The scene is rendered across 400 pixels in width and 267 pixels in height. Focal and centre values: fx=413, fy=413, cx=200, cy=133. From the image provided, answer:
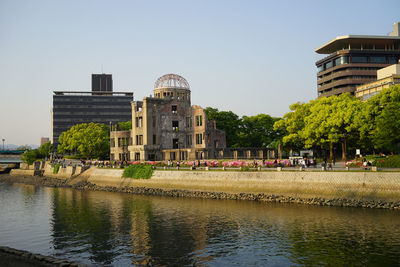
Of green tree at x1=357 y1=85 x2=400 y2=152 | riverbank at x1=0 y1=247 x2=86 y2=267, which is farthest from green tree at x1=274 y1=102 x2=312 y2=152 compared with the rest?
riverbank at x1=0 y1=247 x2=86 y2=267

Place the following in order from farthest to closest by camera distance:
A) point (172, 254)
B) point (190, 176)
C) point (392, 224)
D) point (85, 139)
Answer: point (85, 139) < point (190, 176) < point (392, 224) < point (172, 254)

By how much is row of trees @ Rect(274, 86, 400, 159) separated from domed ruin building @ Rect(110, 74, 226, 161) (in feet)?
67.6

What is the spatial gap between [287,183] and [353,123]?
2412cm

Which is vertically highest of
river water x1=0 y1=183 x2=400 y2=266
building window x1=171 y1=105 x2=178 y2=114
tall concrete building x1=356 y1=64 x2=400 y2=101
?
tall concrete building x1=356 y1=64 x2=400 y2=101

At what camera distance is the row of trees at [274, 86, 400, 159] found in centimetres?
6419

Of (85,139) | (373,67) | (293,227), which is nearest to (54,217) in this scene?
(293,227)

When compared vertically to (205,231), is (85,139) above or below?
above

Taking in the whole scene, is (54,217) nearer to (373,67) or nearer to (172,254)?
(172,254)

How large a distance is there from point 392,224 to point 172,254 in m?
20.8

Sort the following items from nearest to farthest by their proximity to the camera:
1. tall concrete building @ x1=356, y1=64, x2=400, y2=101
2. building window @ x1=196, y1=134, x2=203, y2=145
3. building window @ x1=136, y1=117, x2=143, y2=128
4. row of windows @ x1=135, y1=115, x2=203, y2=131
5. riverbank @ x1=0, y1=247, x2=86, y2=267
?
riverbank @ x1=0, y1=247, x2=86, y2=267 → building window @ x1=196, y1=134, x2=203, y2=145 → row of windows @ x1=135, y1=115, x2=203, y2=131 → building window @ x1=136, y1=117, x2=143, y2=128 → tall concrete building @ x1=356, y1=64, x2=400, y2=101

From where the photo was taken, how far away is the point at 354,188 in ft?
161

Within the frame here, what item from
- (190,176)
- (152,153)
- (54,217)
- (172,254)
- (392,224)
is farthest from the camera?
(152,153)

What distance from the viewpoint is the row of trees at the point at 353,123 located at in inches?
2527

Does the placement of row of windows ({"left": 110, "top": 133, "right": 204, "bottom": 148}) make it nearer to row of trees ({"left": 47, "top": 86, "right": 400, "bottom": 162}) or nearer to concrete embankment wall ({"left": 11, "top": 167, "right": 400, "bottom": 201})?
row of trees ({"left": 47, "top": 86, "right": 400, "bottom": 162})
